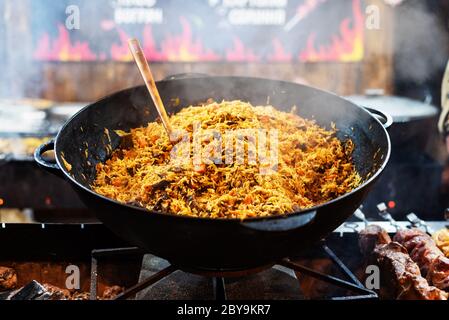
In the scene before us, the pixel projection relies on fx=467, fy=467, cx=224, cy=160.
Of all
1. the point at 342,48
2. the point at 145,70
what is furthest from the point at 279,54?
the point at 145,70

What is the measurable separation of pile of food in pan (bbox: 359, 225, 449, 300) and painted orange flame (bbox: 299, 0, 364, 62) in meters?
3.59

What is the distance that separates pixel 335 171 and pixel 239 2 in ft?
12.4

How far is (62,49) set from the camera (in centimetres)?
562

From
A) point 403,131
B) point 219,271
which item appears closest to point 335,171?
point 219,271

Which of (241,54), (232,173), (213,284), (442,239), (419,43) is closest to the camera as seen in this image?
(232,173)

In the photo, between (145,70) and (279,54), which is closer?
(145,70)

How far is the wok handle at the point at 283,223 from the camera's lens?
154 centimetres

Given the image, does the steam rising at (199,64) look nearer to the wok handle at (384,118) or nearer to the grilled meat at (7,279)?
the wok handle at (384,118)

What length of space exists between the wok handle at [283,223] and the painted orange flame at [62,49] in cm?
467

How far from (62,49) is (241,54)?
216 cm

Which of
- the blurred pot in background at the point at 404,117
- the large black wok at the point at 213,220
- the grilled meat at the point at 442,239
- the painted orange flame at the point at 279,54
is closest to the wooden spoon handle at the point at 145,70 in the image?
the large black wok at the point at 213,220

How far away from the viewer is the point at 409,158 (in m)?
4.70

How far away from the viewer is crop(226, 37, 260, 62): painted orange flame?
5.72 metres

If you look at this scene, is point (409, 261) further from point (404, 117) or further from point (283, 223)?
point (404, 117)
